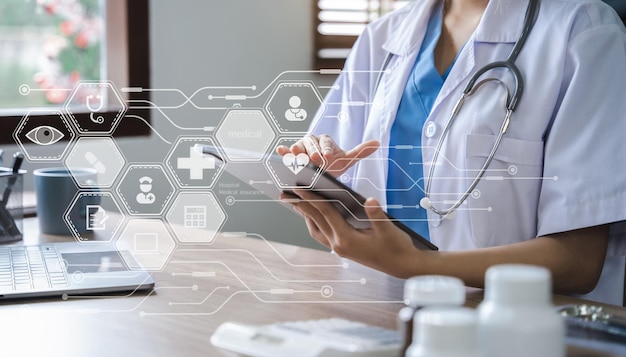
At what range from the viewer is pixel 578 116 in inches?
54.1

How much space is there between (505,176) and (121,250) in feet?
2.15

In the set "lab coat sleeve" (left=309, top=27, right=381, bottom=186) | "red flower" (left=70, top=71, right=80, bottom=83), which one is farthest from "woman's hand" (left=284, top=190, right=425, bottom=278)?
"red flower" (left=70, top=71, right=80, bottom=83)

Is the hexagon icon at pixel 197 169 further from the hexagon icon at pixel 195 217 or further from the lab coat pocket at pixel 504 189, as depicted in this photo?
the lab coat pocket at pixel 504 189

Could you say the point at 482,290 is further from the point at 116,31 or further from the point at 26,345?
the point at 116,31

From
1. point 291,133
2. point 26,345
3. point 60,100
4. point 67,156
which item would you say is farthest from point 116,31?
point 26,345

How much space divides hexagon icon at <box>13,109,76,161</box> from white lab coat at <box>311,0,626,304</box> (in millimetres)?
702

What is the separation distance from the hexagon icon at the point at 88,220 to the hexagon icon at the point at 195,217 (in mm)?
Answer: 124

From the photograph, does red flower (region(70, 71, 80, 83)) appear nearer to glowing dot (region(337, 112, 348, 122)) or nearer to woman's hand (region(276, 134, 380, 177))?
glowing dot (region(337, 112, 348, 122))

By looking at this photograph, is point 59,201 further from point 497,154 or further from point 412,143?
point 497,154

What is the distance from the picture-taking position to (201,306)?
1.21m

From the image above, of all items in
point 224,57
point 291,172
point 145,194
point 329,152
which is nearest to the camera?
point 291,172

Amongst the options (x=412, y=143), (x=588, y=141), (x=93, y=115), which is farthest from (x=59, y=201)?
(x=588, y=141)

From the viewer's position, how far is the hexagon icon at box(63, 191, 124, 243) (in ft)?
5.33

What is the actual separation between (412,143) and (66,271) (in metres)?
0.64
